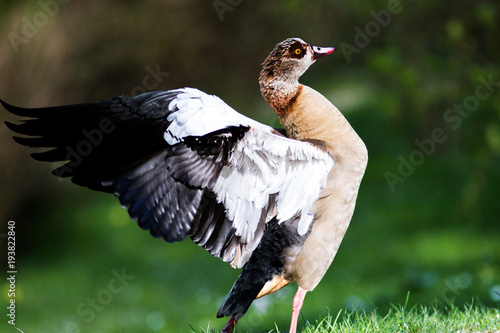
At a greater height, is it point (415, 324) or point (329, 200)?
point (329, 200)

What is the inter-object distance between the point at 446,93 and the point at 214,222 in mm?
5164

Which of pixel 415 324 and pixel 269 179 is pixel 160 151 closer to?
pixel 269 179

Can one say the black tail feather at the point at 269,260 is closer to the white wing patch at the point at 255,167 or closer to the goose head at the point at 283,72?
the white wing patch at the point at 255,167

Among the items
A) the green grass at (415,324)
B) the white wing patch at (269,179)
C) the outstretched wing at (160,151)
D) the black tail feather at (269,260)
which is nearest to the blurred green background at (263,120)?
the green grass at (415,324)

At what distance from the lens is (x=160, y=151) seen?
12.3ft

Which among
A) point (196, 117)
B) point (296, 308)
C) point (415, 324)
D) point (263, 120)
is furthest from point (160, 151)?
point (263, 120)

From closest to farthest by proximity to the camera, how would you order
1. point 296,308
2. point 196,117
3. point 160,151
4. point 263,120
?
point 196,117, point 160,151, point 296,308, point 263,120

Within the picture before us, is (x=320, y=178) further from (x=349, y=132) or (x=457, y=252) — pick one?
(x=457, y=252)

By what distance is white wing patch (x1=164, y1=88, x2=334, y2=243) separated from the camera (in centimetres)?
363

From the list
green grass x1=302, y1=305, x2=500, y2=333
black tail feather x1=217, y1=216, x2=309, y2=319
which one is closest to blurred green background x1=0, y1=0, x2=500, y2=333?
green grass x1=302, y1=305, x2=500, y2=333

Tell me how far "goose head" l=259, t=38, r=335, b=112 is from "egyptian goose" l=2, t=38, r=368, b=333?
1 cm

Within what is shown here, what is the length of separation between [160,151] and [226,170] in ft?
1.29

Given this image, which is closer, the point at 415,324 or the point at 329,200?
the point at 329,200

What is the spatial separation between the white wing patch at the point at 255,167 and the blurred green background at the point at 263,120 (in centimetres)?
217
